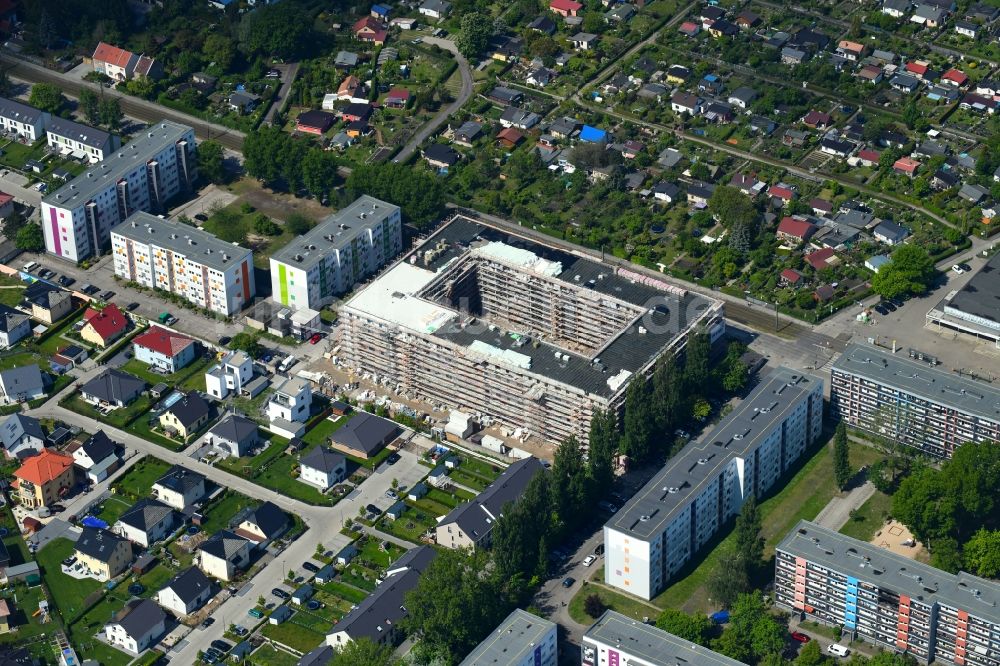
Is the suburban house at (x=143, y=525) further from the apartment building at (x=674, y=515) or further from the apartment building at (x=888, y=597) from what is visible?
the apartment building at (x=888, y=597)

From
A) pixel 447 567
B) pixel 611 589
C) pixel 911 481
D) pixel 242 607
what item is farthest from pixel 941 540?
pixel 242 607

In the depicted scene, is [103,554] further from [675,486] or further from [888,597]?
[888,597]

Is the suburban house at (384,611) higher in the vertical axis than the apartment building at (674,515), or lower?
lower

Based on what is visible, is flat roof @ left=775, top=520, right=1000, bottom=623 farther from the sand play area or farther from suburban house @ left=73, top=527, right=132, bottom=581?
suburban house @ left=73, top=527, right=132, bottom=581

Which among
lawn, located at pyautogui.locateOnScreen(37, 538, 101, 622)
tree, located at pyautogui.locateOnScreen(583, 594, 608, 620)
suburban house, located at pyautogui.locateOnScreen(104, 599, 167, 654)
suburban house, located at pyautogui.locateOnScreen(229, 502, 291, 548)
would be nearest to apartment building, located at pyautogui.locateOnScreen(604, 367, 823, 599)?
tree, located at pyautogui.locateOnScreen(583, 594, 608, 620)

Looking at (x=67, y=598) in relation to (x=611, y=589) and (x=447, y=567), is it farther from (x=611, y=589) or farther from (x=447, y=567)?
(x=611, y=589)

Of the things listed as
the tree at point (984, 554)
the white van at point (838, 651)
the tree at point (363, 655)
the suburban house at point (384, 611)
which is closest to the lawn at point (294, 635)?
the suburban house at point (384, 611)

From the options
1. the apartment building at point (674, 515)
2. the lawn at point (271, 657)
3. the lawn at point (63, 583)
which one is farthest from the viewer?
the lawn at point (63, 583)
